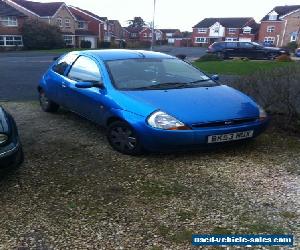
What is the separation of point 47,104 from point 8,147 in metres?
3.80

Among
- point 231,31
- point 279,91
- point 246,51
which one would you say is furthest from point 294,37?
point 279,91

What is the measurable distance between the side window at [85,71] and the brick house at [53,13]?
5110cm

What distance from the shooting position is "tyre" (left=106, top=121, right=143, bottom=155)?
4864 mm

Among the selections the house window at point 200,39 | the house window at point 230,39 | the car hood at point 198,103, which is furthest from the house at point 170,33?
the car hood at point 198,103

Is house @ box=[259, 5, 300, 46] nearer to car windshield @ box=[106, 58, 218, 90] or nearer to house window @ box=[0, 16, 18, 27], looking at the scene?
house window @ box=[0, 16, 18, 27]

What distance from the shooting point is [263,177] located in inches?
170

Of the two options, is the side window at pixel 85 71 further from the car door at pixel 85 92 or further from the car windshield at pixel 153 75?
the car windshield at pixel 153 75

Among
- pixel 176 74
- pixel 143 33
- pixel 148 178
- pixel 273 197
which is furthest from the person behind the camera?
pixel 143 33

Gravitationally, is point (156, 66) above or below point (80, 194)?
above

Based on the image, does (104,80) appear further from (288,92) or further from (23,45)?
(23,45)

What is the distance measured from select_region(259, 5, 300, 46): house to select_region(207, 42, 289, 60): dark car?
34.9 m

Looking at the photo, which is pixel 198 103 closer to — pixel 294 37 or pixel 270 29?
pixel 294 37

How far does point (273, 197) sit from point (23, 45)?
49234 mm

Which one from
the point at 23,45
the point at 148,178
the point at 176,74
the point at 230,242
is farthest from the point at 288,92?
the point at 23,45
